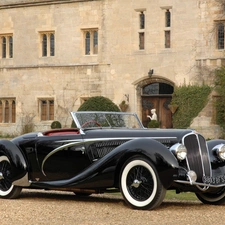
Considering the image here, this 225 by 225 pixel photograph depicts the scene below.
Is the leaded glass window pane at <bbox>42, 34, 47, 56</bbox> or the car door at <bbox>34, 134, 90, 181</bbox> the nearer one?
the car door at <bbox>34, 134, 90, 181</bbox>

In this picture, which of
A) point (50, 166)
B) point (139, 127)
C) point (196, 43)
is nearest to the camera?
point (50, 166)

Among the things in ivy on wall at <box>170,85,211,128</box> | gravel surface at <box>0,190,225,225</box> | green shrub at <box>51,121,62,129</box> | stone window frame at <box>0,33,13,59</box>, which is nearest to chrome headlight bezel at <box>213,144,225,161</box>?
gravel surface at <box>0,190,225,225</box>

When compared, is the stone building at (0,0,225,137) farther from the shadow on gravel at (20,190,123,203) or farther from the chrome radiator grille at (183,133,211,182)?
the chrome radiator grille at (183,133,211,182)

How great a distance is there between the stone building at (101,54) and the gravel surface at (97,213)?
57.5 feet

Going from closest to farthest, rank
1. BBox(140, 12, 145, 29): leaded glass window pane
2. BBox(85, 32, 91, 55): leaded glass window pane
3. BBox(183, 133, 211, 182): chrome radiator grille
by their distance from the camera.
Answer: BBox(183, 133, 211, 182): chrome radiator grille
BBox(140, 12, 145, 29): leaded glass window pane
BBox(85, 32, 91, 55): leaded glass window pane

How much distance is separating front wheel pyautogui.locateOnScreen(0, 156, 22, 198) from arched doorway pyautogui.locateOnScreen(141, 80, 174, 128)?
18.3m

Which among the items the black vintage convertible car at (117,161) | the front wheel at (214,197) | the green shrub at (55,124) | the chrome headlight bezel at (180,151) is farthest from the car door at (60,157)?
the green shrub at (55,124)

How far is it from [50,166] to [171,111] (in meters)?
18.3

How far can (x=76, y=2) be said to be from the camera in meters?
29.8

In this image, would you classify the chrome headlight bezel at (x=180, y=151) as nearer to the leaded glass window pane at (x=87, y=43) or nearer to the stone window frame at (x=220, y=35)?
the stone window frame at (x=220, y=35)

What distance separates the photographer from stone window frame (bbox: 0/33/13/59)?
3170 centimetres

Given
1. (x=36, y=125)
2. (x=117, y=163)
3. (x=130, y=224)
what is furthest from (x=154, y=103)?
(x=130, y=224)

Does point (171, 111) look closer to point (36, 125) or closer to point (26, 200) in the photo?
point (36, 125)

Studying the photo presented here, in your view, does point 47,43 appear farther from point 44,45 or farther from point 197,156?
point 197,156
